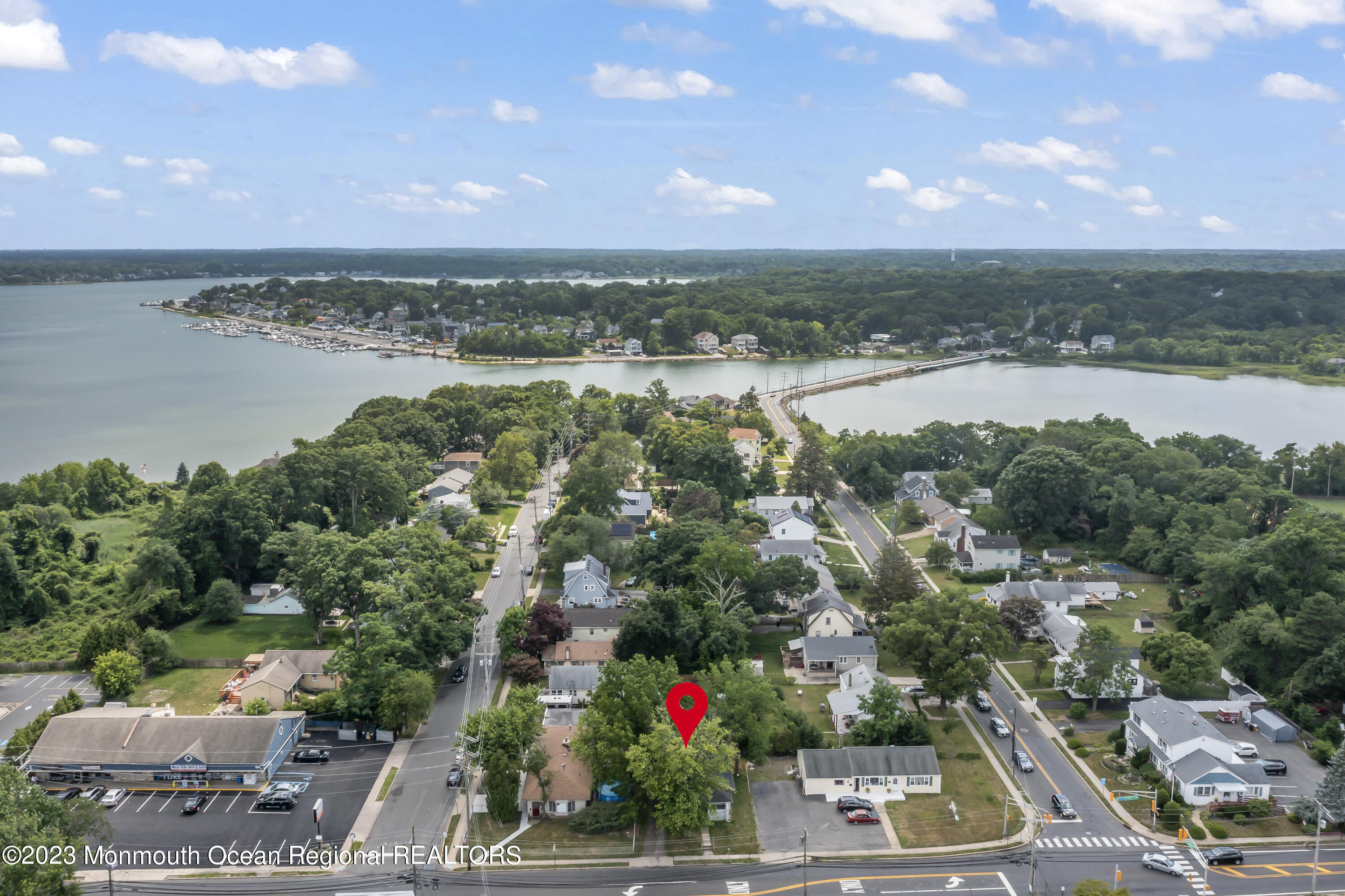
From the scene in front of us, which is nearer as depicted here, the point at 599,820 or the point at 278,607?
the point at 599,820

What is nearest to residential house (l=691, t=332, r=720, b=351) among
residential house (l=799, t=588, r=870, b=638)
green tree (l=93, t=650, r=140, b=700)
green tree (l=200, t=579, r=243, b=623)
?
residential house (l=799, t=588, r=870, b=638)

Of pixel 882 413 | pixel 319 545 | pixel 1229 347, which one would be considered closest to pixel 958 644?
pixel 319 545

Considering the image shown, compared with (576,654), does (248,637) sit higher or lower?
lower

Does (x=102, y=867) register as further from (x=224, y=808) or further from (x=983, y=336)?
(x=983, y=336)

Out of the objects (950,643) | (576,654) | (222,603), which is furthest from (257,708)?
(950,643)

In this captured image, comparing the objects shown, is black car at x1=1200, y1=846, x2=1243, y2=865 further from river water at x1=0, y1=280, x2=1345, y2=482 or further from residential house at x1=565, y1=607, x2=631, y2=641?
river water at x1=0, y1=280, x2=1345, y2=482

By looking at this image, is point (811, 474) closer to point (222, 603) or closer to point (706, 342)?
point (222, 603)

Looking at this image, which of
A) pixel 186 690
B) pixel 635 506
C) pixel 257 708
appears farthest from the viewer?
pixel 635 506
